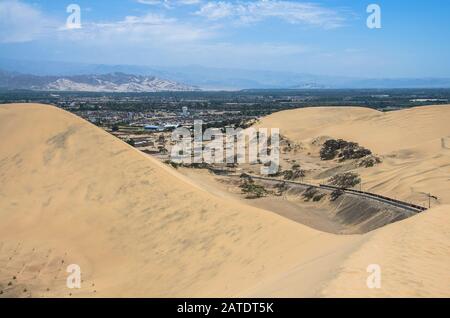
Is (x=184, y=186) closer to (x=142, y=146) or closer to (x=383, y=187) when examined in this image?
(x=383, y=187)

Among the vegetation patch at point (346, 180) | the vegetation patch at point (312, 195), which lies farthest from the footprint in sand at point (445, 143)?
the vegetation patch at point (312, 195)

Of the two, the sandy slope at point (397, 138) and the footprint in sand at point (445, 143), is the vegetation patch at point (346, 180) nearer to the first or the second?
the sandy slope at point (397, 138)

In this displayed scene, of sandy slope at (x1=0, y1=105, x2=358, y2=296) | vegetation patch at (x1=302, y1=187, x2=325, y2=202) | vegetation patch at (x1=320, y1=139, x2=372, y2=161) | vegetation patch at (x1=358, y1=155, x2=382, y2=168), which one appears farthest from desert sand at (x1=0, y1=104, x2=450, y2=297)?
vegetation patch at (x1=320, y1=139, x2=372, y2=161)

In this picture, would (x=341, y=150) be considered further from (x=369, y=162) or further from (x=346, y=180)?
(x=346, y=180)

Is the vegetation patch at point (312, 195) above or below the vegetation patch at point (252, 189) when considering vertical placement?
above

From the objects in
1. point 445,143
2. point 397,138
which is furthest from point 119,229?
point 397,138
